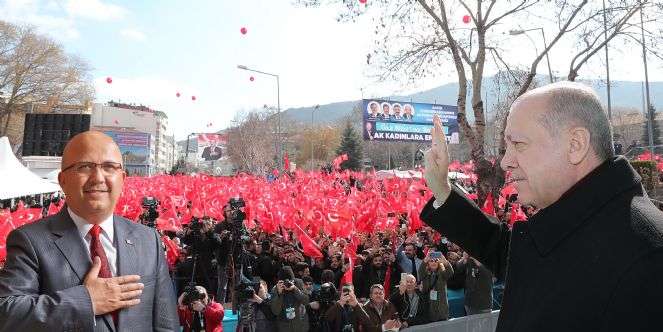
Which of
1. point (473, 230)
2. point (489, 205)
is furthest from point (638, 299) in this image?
point (489, 205)

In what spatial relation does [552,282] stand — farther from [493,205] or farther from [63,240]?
[493,205]

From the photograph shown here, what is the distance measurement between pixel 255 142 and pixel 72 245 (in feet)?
163

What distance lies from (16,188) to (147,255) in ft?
33.5

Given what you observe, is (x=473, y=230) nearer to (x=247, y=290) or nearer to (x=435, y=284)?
(x=247, y=290)

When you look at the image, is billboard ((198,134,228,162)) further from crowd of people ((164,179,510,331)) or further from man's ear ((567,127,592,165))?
man's ear ((567,127,592,165))

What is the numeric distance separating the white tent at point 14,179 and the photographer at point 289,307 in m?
7.18

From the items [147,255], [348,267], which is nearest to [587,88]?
[147,255]

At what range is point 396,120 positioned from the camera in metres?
25.7

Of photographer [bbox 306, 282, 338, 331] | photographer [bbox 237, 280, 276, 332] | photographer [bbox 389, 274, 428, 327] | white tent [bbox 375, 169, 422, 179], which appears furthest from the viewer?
white tent [bbox 375, 169, 422, 179]

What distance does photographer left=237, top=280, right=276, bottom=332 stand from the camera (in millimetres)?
5613

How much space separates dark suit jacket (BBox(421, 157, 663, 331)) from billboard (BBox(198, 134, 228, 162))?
64.8 m

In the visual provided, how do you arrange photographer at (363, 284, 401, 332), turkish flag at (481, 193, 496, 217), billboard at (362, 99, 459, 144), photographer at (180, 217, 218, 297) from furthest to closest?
billboard at (362, 99, 459, 144), turkish flag at (481, 193, 496, 217), photographer at (180, 217, 218, 297), photographer at (363, 284, 401, 332)

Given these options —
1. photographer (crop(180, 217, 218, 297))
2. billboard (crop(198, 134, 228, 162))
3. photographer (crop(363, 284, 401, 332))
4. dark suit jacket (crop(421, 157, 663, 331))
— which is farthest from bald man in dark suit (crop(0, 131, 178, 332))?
billboard (crop(198, 134, 228, 162))

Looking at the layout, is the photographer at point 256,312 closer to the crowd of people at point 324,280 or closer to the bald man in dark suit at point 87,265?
the crowd of people at point 324,280
